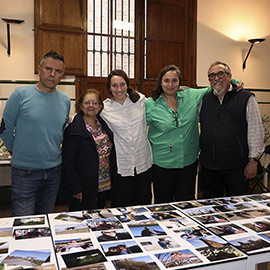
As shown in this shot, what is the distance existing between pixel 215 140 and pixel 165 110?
45 centimetres

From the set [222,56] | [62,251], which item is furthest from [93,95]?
[222,56]

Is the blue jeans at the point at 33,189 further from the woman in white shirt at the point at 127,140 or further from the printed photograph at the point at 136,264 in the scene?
the printed photograph at the point at 136,264

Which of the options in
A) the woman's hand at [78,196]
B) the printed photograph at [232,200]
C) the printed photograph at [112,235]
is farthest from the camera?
the woman's hand at [78,196]

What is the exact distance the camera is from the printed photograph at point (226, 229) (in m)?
1.48

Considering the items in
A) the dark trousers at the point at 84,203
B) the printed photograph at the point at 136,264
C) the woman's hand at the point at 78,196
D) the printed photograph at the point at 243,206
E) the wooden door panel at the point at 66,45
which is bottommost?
the dark trousers at the point at 84,203

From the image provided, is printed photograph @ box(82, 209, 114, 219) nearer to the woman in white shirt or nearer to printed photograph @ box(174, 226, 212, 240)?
printed photograph @ box(174, 226, 212, 240)

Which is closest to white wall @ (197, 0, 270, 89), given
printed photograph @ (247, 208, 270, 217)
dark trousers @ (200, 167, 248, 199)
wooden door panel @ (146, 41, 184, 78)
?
wooden door panel @ (146, 41, 184, 78)

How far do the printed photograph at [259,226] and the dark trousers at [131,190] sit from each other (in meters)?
1.04

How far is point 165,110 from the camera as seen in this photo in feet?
8.05

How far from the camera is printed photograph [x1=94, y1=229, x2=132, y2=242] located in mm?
1400

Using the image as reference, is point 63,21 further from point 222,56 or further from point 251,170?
point 251,170

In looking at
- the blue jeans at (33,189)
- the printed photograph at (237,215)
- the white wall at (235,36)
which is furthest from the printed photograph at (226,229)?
the white wall at (235,36)

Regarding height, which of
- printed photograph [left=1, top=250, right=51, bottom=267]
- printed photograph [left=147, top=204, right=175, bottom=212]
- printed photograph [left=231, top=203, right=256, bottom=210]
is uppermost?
printed photograph [left=1, top=250, right=51, bottom=267]

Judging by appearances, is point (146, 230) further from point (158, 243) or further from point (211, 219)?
point (211, 219)
